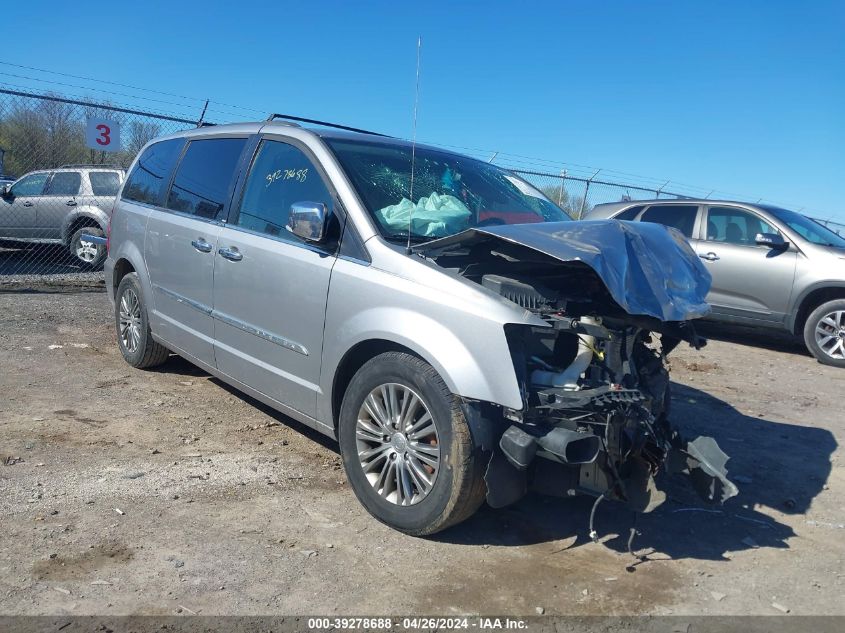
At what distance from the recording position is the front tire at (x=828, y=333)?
830 centimetres

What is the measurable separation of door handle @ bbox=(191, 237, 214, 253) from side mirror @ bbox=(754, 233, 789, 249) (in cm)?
653

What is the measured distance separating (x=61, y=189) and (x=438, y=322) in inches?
423

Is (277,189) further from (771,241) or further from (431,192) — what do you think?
(771,241)

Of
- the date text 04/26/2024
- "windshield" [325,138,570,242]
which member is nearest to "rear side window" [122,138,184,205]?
"windshield" [325,138,570,242]

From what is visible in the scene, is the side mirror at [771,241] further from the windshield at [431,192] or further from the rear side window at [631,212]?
the windshield at [431,192]

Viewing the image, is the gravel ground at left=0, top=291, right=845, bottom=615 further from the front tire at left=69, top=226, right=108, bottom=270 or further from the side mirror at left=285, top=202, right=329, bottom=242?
the front tire at left=69, top=226, right=108, bottom=270

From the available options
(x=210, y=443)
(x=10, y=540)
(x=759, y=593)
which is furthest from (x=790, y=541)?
(x=10, y=540)

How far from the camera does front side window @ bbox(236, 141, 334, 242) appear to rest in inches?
165

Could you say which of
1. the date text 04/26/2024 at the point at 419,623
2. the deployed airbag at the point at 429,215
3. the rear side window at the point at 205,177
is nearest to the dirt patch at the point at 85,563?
the date text 04/26/2024 at the point at 419,623

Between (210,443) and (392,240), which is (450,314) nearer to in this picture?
(392,240)

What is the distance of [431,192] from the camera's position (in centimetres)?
433

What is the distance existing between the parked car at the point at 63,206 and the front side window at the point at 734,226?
898 centimetres

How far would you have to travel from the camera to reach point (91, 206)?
38.6 ft

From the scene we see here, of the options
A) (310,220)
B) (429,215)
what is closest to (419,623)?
(310,220)
